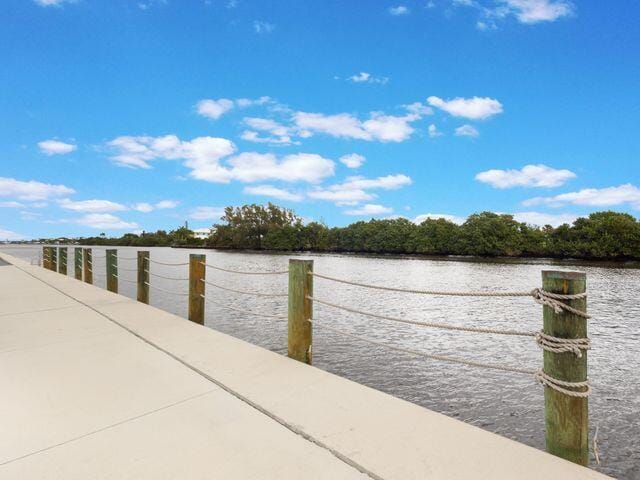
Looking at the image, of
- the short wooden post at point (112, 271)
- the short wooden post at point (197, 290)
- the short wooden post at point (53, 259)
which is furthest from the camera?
the short wooden post at point (53, 259)

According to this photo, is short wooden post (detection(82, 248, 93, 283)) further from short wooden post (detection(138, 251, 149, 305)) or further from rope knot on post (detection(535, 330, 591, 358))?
rope knot on post (detection(535, 330, 591, 358))

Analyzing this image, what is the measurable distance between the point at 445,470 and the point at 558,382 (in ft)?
2.76

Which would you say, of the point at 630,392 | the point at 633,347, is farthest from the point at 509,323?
the point at 630,392


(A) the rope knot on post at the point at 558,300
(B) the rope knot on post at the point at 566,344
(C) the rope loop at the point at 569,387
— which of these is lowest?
(C) the rope loop at the point at 569,387

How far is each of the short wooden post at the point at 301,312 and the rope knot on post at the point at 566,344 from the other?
7.12 feet

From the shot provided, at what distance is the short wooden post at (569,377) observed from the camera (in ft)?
7.27

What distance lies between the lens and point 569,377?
223 cm

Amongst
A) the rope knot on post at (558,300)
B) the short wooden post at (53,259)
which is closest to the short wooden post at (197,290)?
the rope knot on post at (558,300)

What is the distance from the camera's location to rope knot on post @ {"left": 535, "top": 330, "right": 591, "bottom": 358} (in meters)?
2.19

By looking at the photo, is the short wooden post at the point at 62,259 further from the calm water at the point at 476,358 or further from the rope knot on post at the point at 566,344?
the rope knot on post at the point at 566,344

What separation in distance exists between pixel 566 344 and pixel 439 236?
270ft

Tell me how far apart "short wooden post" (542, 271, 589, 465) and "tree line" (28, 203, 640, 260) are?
6852cm

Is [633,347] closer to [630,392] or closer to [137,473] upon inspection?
[630,392]

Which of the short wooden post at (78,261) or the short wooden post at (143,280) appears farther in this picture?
the short wooden post at (78,261)
